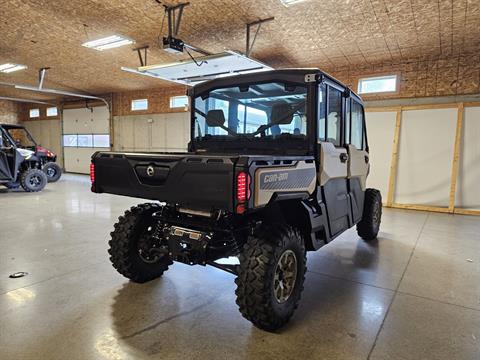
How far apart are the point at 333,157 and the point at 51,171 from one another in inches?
415

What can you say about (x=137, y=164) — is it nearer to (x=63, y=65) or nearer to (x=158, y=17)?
(x=158, y=17)

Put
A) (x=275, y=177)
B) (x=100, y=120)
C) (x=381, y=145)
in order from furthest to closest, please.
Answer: (x=100, y=120), (x=381, y=145), (x=275, y=177)

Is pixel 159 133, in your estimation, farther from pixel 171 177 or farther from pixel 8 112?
pixel 8 112

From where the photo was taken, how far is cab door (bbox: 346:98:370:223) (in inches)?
129

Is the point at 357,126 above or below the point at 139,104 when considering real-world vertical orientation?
below

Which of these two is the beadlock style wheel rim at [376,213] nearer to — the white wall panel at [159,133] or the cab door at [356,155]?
the cab door at [356,155]

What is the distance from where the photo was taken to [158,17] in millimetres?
5148

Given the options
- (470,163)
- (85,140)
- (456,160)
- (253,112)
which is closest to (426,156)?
(456,160)

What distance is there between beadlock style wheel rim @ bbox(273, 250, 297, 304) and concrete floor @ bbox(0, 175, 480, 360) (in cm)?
23

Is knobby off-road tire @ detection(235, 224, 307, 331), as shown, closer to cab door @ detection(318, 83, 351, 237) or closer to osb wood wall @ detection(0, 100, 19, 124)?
cab door @ detection(318, 83, 351, 237)

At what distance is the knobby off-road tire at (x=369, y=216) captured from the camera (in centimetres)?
423

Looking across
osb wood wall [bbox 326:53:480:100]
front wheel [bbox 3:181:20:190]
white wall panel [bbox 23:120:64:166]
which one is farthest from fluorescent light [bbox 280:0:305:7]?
white wall panel [bbox 23:120:64:166]

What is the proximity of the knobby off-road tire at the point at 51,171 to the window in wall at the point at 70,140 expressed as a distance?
159 inches

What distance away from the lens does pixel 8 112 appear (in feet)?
52.2
